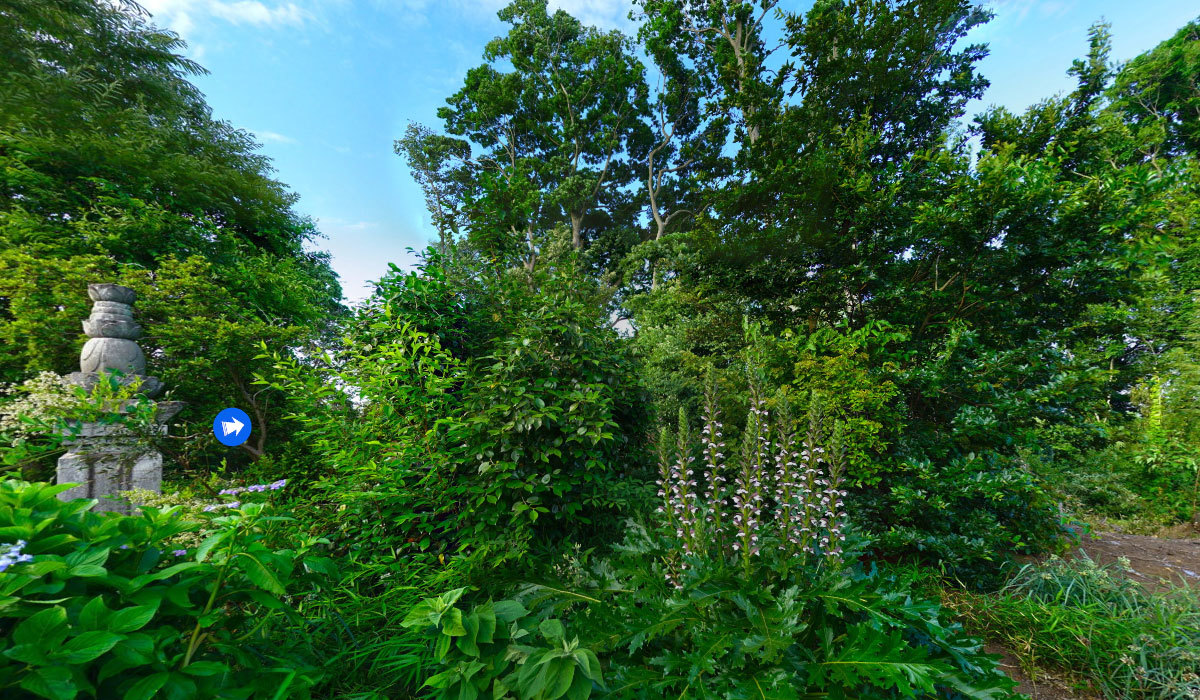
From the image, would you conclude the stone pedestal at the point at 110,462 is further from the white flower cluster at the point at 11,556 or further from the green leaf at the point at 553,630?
the green leaf at the point at 553,630

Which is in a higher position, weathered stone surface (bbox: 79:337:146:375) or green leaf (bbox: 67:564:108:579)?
weathered stone surface (bbox: 79:337:146:375)

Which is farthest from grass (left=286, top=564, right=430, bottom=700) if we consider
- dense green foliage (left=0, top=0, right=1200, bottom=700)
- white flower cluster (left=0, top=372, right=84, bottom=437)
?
white flower cluster (left=0, top=372, right=84, bottom=437)

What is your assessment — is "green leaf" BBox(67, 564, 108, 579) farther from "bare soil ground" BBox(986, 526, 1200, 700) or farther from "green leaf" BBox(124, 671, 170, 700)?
"bare soil ground" BBox(986, 526, 1200, 700)

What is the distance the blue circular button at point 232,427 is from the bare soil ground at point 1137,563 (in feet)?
19.8

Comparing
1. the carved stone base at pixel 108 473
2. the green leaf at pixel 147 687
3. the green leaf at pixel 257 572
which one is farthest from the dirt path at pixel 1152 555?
the carved stone base at pixel 108 473

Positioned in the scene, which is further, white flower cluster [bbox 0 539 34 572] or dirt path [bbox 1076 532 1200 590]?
dirt path [bbox 1076 532 1200 590]

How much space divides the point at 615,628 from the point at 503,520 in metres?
1.38

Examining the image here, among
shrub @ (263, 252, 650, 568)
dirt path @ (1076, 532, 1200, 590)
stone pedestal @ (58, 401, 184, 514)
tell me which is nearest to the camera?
shrub @ (263, 252, 650, 568)

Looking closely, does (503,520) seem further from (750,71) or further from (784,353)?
(750,71)

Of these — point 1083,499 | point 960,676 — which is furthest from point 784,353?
point 1083,499

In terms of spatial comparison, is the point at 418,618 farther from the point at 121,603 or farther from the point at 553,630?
the point at 121,603

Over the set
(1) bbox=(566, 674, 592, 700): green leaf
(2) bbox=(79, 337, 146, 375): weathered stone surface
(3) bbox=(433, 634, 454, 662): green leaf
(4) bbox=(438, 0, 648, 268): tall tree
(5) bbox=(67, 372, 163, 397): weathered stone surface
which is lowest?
(1) bbox=(566, 674, 592, 700): green leaf

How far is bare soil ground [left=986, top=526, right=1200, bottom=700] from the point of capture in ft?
7.03

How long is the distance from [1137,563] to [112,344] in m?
9.84
